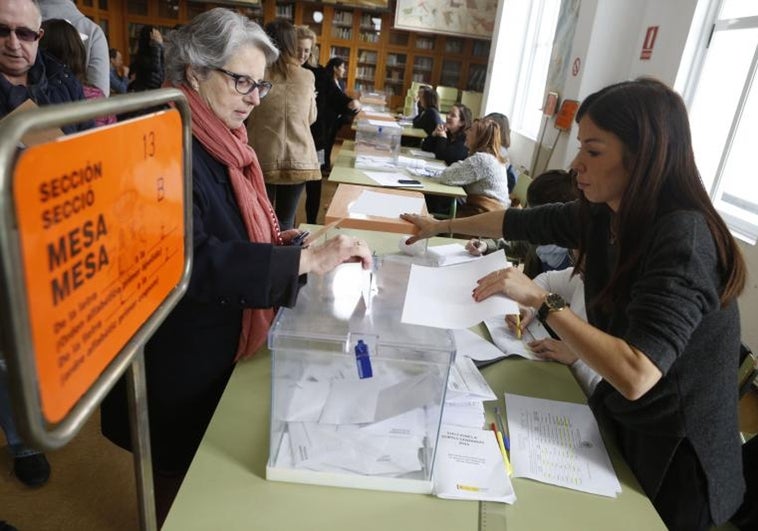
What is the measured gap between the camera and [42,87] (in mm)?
1533

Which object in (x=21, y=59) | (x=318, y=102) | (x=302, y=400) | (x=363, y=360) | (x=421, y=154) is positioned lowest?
(x=421, y=154)

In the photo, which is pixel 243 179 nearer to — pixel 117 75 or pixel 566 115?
pixel 566 115

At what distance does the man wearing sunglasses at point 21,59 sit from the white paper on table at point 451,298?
3.18 feet

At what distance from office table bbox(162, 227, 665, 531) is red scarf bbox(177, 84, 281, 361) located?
0.21 meters

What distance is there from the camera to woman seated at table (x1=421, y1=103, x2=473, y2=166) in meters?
4.27

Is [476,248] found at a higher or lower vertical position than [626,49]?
lower

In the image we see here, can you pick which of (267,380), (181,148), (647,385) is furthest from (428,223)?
(181,148)

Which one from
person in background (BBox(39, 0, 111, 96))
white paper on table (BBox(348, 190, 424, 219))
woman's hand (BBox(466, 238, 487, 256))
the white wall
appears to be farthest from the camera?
the white wall

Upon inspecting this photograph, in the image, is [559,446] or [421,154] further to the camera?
[421,154]

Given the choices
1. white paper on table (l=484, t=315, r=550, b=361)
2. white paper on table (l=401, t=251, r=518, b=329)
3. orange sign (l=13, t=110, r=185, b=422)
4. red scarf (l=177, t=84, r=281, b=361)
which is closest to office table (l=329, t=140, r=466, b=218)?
white paper on table (l=484, t=315, r=550, b=361)

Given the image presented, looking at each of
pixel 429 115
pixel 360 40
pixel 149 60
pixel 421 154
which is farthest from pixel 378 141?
pixel 360 40

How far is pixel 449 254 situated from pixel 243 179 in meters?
0.99

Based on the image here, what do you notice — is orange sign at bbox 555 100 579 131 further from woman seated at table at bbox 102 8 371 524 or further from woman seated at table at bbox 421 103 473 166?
woman seated at table at bbox 102 8 371 524

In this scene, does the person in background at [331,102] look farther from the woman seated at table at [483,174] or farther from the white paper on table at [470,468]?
the white paper on table at [470,468]
